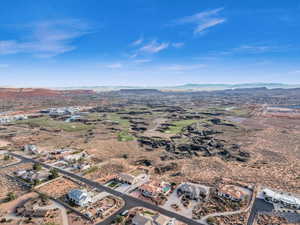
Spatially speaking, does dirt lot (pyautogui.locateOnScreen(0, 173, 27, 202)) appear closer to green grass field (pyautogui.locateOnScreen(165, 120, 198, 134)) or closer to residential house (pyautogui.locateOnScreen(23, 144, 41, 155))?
residential house (pyautogui.locateOnScreen(23, 144, 41, 155))

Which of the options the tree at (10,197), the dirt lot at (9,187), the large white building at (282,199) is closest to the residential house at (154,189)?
the large white building at (282,199)

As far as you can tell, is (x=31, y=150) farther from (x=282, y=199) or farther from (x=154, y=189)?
(x=282, y=199)

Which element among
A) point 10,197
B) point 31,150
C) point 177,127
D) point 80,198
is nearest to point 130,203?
point 80,198

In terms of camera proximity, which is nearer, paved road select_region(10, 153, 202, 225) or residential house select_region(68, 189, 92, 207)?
paved road select_region(10, 153, 202, 225)

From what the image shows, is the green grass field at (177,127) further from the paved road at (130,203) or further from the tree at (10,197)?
the tree at (10,197)

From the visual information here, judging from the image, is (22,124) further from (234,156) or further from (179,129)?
(234,156)

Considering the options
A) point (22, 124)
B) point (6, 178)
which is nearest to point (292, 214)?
point (6, 178)

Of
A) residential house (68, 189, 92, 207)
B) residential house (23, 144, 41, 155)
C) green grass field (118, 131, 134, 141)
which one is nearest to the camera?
residential house (68, 189, 92, 207)

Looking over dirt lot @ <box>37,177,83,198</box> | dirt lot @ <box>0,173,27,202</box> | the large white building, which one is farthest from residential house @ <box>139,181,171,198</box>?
dirt lot @ <box>0,173,27,202</box>

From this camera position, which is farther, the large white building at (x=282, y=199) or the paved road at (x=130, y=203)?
the large white building at (x=282, y=199)

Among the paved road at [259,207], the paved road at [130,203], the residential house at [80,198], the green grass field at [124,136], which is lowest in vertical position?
the paved road at [259,207]
